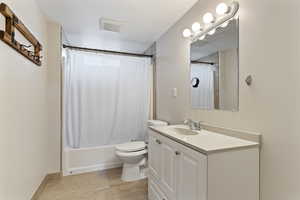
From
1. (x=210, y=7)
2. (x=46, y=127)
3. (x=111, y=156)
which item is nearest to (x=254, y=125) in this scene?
(x=210, y=7)

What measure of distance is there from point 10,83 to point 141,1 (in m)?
1.50

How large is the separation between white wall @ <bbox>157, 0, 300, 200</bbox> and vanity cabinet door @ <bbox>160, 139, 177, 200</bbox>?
1.78ft

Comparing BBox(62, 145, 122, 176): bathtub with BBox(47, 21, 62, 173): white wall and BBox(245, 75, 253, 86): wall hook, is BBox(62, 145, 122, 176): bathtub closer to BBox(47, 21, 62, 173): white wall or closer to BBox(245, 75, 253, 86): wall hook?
BBox(47, 21, 62, 173): white wall

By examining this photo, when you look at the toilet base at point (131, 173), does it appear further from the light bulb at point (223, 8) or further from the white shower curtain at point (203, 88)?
the light bulb at point (223, 8)

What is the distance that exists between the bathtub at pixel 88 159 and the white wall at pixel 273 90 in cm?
201

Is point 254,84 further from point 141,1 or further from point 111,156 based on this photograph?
point 111,156

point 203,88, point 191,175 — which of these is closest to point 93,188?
point 191,175

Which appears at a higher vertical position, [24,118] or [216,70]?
[216,70]

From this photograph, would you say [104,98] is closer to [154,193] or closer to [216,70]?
[154,193]

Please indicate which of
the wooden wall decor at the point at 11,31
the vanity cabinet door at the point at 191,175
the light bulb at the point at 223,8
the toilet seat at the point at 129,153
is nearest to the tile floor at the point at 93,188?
the toilet seat at the point at 129,153

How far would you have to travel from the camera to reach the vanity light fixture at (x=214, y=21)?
134cm

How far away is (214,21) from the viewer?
1541mm

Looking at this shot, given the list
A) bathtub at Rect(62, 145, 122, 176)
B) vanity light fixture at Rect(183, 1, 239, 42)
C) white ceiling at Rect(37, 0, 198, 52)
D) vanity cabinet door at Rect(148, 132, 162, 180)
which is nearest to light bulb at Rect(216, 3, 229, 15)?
vanity light fixture at Rect(183, 1, 239, 42)

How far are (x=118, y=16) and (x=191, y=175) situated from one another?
2.03 meters
